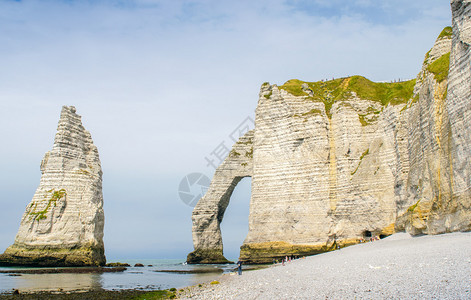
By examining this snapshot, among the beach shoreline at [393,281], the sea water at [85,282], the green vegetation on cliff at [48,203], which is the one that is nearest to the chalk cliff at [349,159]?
the beach shoreline at [393,281]

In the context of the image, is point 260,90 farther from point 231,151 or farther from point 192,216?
point 192,216

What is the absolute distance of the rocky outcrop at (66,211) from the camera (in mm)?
39031

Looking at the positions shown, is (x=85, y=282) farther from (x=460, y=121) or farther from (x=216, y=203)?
(x=216, y=203)

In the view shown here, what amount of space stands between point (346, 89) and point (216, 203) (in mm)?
19972

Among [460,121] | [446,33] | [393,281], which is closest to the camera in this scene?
[393,281]

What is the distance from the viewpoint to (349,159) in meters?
36.0

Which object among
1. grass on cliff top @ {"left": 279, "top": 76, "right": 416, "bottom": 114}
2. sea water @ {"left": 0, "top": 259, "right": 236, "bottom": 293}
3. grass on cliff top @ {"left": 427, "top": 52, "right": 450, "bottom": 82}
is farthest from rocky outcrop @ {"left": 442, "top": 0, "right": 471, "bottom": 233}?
grass on cliff top @ {"left": 279, "top": 76, "right": 416, "bottom": 114}

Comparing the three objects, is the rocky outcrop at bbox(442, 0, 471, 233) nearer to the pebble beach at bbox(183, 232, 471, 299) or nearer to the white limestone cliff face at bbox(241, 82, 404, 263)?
the pebble beach at bbox(183, 232, 471, 299)

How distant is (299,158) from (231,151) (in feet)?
44.9

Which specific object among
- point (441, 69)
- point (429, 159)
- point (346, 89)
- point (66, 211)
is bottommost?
point (66, 211)

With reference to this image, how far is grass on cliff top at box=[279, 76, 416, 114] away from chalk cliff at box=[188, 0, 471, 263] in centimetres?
10

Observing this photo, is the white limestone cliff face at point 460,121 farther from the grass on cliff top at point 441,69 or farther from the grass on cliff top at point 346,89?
the grass on cliff top at point 346,89

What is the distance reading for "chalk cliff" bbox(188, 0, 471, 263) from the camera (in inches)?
888

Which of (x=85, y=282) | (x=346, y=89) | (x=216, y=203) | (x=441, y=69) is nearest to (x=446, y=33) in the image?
(x=441, y=69)
